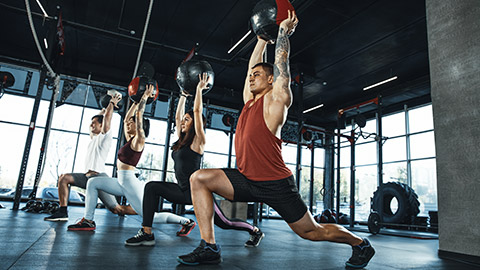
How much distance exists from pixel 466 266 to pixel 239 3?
552 centimetres

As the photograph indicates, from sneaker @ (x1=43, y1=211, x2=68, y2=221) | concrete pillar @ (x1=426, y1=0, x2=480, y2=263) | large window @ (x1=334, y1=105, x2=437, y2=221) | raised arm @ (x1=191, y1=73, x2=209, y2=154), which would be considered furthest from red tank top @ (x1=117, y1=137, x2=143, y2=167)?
large window @ (x1=334, y1=105, x2=437, y2=221)

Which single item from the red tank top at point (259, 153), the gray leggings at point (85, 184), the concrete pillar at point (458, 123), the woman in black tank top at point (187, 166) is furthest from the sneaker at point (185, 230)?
the concrete pillar at point (458, 123)

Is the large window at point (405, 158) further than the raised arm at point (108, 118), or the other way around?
the large window at point (405, 158)

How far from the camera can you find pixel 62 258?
163 centimetres

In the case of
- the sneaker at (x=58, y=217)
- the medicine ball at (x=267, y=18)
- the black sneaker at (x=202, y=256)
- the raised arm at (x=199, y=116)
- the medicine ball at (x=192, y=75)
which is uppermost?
the medicine ball at (x=267, y=18)

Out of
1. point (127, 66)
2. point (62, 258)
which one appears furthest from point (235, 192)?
point (127, 66)

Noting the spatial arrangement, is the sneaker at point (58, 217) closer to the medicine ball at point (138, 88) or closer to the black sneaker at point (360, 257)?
the medicine ball at point (138, 88)

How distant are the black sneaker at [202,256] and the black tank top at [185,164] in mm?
986

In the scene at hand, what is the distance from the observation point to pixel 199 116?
101 inches

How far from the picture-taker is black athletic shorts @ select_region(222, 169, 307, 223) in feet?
5.65

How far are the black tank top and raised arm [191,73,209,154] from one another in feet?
0.18

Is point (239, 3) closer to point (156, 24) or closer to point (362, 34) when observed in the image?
point (156, 24)

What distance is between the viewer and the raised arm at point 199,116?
8.31 feet

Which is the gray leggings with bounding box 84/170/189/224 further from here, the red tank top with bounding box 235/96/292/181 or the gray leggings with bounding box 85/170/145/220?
the red tank top with bounding box 235/96/292/181
